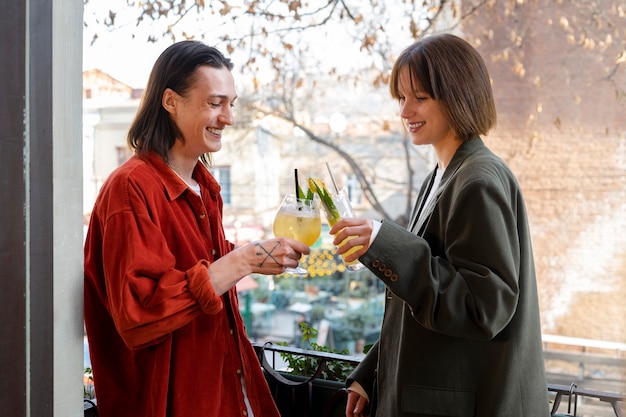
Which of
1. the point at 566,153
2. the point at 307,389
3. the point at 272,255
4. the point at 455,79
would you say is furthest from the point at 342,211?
the point at 566,153

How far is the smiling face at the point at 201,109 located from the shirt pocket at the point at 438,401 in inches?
24.4

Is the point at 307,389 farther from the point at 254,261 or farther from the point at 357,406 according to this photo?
the point at 254,261

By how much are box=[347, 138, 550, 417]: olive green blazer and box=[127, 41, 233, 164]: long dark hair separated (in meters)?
0.49

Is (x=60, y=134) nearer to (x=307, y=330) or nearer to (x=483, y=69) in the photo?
(x=483, y=69)

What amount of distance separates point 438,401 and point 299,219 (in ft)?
1.41

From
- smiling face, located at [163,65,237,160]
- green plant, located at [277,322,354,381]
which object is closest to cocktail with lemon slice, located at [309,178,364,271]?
smiling face, located at [163,65,237,160]

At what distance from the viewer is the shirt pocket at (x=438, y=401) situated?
1.16m

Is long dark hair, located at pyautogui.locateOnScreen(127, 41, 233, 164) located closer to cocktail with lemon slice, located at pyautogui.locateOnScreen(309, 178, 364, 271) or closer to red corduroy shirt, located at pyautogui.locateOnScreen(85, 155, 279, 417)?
red corduroy shirt, located at pyautogui.locateOnScreen(85, 155, 279, 417)

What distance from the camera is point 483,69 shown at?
49.8 inches

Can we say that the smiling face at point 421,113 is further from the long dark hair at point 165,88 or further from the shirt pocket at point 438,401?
the shirt pocket at point 438,401

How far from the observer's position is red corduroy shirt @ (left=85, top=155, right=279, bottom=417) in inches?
43.2

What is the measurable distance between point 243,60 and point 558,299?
11.4ft

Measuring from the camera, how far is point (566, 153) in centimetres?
571

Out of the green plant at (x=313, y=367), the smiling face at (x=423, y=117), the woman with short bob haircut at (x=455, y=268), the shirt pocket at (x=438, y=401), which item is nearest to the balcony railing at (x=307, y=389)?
the green plant at (x=313, y=367)
